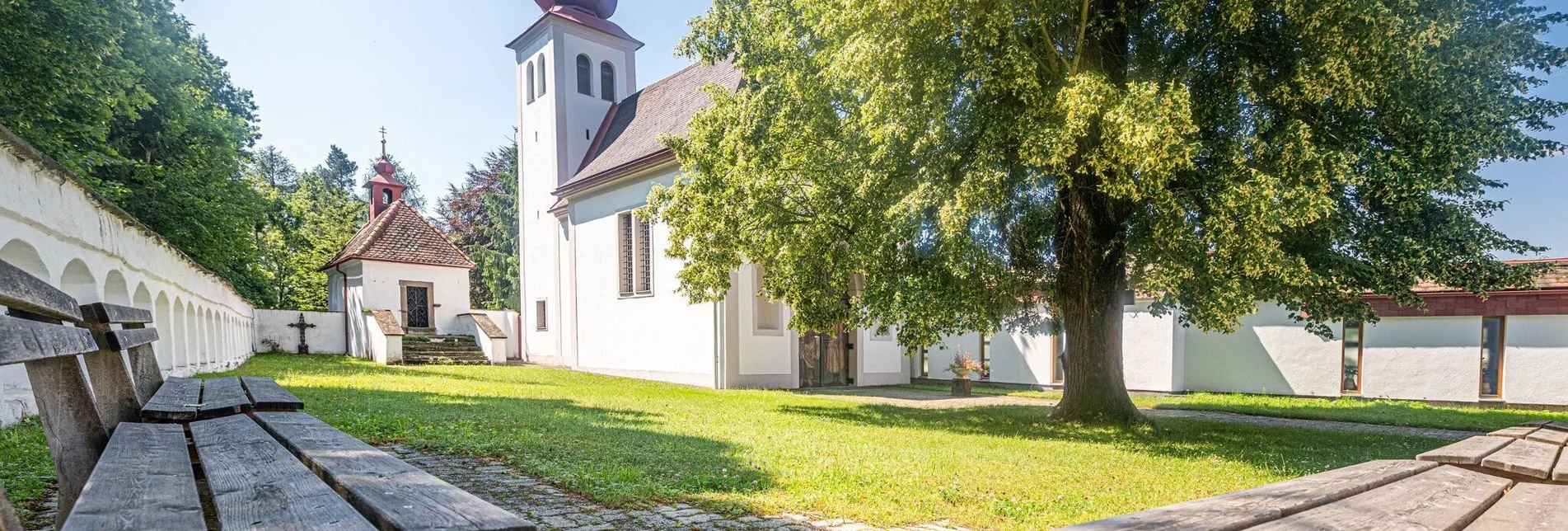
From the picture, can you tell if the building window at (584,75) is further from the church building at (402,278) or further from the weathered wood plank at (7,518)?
the weathered wood plank at (7,518)

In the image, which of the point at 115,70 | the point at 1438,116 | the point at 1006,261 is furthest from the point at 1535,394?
the point at 115,70

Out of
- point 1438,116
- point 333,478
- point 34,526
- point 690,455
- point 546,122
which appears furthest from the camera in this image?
point 546,122

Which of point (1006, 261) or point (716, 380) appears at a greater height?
point (1006, 261)

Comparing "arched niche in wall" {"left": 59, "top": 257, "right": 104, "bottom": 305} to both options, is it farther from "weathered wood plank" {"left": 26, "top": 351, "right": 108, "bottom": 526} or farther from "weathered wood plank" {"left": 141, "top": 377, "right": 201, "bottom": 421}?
"weathered wood plank" {"left": 26, "top": 351, "right": 108, "bottom": 526}

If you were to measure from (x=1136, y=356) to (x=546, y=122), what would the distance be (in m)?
18.6

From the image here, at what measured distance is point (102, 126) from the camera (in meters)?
14.1

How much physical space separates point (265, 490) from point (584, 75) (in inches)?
944

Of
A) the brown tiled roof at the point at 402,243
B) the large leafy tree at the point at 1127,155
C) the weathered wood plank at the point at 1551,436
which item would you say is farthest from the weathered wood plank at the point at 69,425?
the brown tiled roof at the point at 402,243

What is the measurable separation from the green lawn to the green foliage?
25.2 m

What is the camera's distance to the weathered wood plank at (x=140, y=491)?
1.77m

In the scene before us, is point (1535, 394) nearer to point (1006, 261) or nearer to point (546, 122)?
point (1006, 261)

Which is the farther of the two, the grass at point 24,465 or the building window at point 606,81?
the building window at point 606,81

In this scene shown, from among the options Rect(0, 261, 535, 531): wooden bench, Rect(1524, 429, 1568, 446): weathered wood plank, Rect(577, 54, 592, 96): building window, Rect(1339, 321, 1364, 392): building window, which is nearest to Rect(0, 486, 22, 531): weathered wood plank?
Rect(0, 261, 535, 531): wooden bench

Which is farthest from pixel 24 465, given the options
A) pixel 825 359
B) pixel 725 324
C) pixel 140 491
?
pixel 825 359
